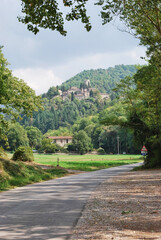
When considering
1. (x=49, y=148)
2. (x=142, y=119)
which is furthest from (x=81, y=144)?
(x=142, y=119)

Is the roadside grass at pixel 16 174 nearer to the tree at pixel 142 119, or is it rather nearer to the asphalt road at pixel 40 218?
the asphalt road at pixel 40 218

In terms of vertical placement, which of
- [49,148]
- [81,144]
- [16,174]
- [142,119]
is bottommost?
[16,174]

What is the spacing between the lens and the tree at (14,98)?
21422mm

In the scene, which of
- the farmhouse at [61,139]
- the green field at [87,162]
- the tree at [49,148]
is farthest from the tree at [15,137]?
the green field at [87,162]

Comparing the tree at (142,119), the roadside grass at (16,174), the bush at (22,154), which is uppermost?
the tree at (142,119)

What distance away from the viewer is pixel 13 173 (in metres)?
21.7

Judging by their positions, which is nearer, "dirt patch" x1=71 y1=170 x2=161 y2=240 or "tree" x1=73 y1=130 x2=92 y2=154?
"dirt patch" x1=71 y1=170 x2=161 y2=240

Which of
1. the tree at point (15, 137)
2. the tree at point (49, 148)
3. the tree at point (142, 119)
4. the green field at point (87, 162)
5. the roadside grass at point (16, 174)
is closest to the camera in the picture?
the roadside grass at point (16, 174)

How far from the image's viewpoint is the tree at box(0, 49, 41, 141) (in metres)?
21.4

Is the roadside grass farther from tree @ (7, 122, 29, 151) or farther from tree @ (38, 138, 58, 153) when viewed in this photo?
tree @ (38, 138, 58, 153)

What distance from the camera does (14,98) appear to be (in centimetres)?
2252

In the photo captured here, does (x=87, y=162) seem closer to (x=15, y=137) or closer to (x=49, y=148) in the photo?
(x=49, y=148)

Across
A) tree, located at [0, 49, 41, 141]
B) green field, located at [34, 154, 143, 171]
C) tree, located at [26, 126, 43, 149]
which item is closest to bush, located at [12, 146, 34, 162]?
tree, located at [0, 49, 41, 141]

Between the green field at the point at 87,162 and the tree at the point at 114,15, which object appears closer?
the tree at the point at 114,15
